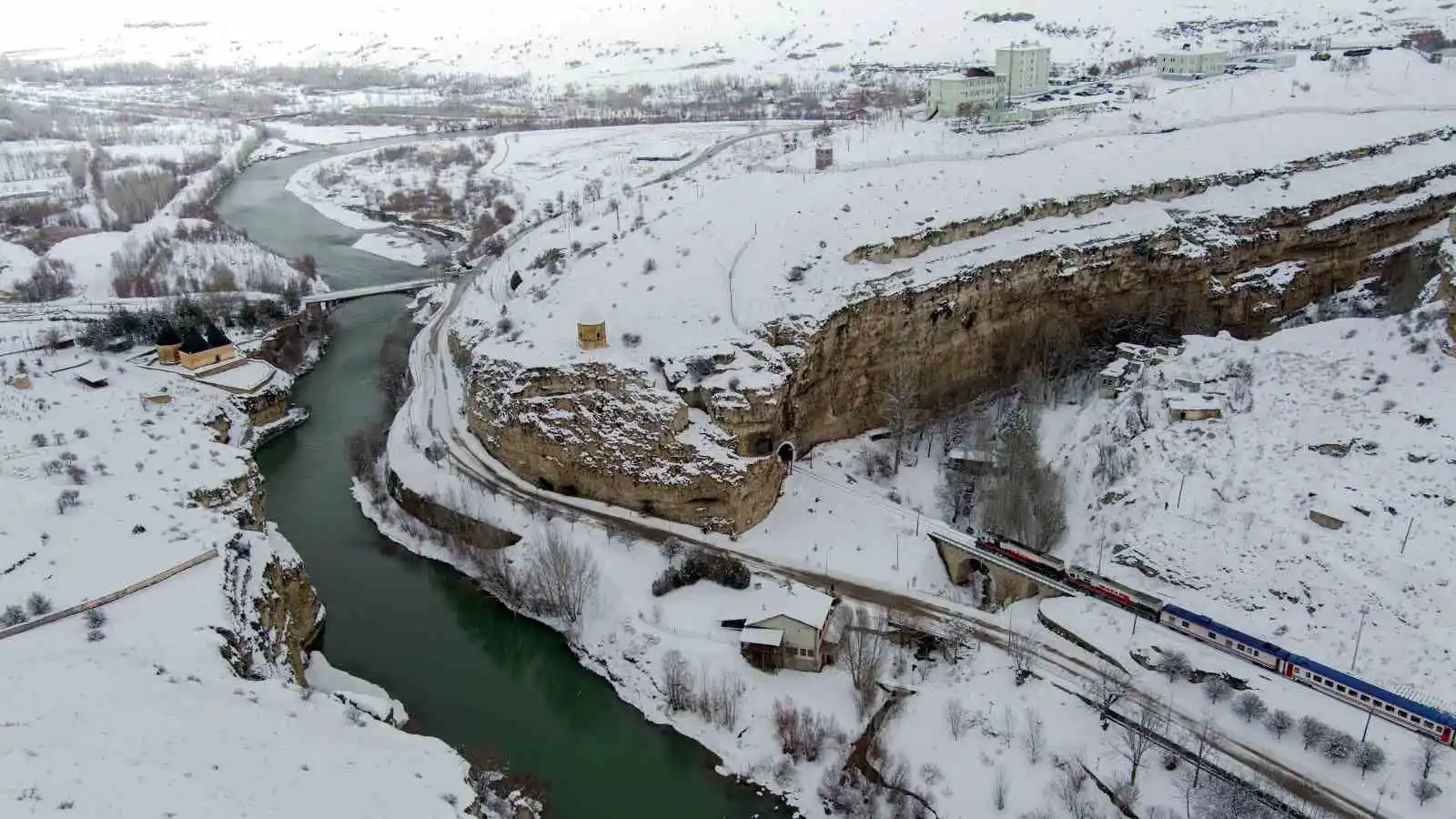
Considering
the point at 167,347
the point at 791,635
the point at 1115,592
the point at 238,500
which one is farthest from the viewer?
the point at 167,347

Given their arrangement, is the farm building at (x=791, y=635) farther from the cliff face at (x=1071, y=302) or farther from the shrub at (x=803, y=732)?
the cliff face at (x=1071, y=302)

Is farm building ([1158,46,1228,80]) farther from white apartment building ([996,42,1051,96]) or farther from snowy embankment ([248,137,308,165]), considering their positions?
snowy embankment ([248,137,308,165])

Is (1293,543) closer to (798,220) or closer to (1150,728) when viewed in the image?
(1150,728)

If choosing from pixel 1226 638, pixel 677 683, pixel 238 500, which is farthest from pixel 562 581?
pixel 1226 638

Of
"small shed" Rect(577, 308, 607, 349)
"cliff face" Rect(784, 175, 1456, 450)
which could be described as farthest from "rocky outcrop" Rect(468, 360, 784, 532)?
"cliff face" Rect(784, 175, 1456, 450)

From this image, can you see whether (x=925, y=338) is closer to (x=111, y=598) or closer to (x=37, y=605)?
(x=111, y=598)

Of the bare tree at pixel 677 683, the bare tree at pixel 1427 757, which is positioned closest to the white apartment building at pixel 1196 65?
the bare tree at pixel 1427 757

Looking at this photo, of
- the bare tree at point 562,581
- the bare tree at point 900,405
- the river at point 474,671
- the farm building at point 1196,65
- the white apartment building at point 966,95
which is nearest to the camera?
the river at point 474,671
